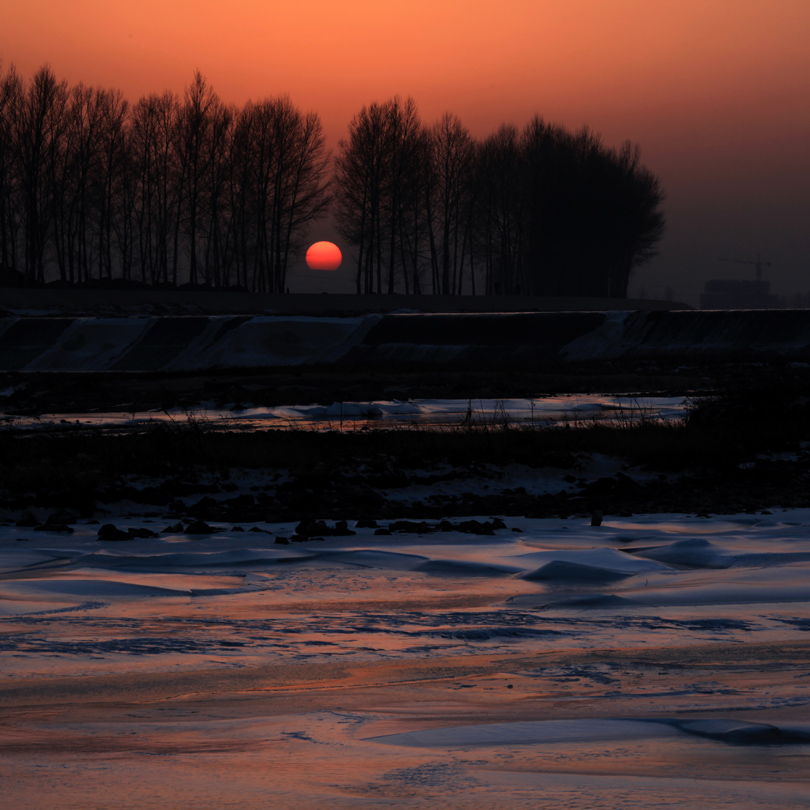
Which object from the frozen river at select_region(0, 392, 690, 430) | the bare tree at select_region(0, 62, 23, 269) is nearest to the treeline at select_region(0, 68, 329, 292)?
the bare tree at select_region(0, 62, 23, 269)

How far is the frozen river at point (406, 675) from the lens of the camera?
2.73 meters

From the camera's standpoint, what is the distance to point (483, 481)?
10.4 metres

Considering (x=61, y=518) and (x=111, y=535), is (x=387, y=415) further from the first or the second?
(x=111, y=535)

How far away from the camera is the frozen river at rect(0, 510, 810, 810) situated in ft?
8.96

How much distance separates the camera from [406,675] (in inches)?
155

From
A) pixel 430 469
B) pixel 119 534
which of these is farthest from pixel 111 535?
pixel 430 469

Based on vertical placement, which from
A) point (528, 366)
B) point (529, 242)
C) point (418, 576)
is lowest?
point (418, 576)

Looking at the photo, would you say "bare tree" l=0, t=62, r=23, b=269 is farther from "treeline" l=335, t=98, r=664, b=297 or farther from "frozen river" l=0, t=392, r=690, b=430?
"frozen river" l=0, t=392, r=690, b=430

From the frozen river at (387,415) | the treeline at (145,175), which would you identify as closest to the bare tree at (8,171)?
the treeline at (145,175)

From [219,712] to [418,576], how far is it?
2.90m

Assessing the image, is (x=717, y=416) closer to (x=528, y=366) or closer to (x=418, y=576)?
(x=418, y=576)

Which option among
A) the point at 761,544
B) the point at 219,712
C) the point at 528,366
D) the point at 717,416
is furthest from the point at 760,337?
the point at 219,712

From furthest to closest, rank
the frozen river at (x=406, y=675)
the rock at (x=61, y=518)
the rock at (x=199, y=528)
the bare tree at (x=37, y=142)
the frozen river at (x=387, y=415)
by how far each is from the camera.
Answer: the bare tree at (x=37, y=142) < the frozen river at (x=387, y=415) < the rock at (x=61, y=518) < the rock at (x=199, y=528) < the frozen river at (x=406, y=675)

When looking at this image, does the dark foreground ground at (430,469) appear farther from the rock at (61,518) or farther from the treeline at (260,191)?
the treeline at (260,191)
